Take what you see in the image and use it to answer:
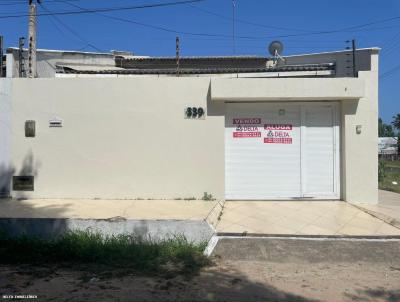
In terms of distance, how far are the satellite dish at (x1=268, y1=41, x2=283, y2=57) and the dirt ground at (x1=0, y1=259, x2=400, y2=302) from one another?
36.1 ft

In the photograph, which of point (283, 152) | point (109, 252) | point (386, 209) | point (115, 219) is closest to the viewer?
point (109, 252)

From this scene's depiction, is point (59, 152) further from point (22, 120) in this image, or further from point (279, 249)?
point (279, 249)

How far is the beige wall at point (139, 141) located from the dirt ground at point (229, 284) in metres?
4.03

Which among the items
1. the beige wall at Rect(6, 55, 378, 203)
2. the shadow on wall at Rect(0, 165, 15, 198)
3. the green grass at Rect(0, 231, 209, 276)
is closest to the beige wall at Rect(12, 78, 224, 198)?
the beige wall at Rect(6, 55, 378, 203)

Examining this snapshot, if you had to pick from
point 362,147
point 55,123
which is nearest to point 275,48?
point 362,147

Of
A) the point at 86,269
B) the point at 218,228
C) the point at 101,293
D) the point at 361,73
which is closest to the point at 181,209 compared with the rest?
the point at 218,228

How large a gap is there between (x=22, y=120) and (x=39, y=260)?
4752 millimetres

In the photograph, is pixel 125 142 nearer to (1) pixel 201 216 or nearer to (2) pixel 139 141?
(2) pixel 139 141

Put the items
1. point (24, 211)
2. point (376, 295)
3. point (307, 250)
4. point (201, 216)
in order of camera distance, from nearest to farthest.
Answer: point (376, 295) < point (307, 250) < point (201, 216) < point (24, 211)

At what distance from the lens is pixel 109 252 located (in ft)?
24.1

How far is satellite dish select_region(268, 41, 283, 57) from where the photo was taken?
16656 mm

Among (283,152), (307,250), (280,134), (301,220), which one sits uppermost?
(280,134)

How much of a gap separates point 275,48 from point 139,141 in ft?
25.9

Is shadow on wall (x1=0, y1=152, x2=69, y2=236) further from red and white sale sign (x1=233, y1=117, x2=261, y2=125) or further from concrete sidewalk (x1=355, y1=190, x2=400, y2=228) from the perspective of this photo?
concrete sidewalk (x1=355, y1=190, x2=400, y2=228)
